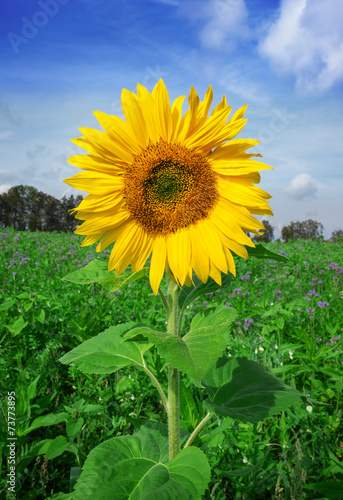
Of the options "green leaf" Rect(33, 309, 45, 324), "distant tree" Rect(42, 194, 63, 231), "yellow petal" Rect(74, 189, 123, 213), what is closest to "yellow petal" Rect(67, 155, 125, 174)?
"yellow petal" Rect(74, 189, 123, 213)

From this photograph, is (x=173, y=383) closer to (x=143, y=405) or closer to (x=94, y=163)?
(x=94, y=163)

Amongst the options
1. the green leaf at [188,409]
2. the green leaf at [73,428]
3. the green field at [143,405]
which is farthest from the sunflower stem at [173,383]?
the green leaf at [73,428]

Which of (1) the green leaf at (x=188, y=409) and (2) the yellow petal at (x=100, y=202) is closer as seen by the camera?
(2) the yellow petal at (x=100, y=202)

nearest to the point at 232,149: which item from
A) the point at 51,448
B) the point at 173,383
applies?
the point at 173,383

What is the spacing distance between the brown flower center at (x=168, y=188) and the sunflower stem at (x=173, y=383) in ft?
0.96

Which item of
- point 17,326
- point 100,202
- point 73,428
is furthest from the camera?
point 17,326

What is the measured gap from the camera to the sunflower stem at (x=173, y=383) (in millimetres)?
1734

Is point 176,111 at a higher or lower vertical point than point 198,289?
higher

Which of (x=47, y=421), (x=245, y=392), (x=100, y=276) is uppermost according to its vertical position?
(x=100, y=276)

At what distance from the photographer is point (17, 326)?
3.41 m

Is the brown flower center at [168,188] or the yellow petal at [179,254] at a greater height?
the brown flower center at [168,188]

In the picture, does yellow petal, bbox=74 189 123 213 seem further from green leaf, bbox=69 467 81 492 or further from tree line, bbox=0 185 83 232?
tree line, bbox=0 185 83 232

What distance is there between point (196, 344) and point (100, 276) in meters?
0.60

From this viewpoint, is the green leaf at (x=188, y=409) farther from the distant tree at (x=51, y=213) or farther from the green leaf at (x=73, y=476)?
the distant tree at (x=51, y=213)
